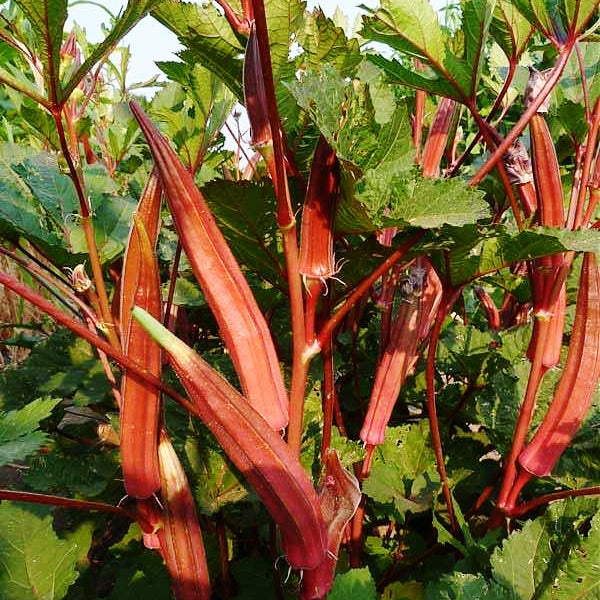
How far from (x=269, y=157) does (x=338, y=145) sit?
6 centimetres

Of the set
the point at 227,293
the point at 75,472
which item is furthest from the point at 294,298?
the point at 75,472

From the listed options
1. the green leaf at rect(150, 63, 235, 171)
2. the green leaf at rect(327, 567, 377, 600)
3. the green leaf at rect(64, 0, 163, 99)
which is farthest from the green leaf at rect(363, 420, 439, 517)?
the green leaf at rect(64, 0, 163, 99)

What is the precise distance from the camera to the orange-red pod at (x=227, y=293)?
51cm

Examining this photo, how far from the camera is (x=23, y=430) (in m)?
0.56

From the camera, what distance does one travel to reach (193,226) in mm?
511

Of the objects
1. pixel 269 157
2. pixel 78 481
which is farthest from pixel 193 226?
pixel 78 481

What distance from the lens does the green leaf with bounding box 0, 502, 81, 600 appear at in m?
0.67

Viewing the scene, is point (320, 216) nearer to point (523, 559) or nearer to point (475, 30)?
point (475, 30)

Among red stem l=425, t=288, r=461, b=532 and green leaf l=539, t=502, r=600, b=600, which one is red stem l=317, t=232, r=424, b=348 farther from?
green leaf l=539, t=502, r=600, b=600

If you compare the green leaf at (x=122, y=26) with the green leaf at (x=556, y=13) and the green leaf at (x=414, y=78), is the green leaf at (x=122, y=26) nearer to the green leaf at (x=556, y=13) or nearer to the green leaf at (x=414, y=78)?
the green leaf at (x=414, y=78)

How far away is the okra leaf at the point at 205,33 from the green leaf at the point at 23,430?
0.36 metres

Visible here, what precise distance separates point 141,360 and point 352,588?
0.93 feet

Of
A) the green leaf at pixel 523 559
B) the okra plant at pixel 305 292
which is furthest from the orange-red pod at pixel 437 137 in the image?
the green leaf at pixel 523 559

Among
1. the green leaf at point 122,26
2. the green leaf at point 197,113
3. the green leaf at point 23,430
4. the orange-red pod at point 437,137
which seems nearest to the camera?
the green leaf at point 122,26
